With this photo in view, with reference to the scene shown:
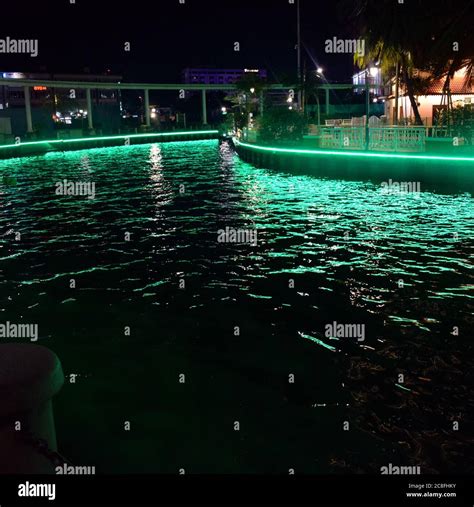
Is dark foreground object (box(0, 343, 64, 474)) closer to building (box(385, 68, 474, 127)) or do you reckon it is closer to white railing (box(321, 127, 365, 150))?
white railing (box(321, 127, 365, 150))

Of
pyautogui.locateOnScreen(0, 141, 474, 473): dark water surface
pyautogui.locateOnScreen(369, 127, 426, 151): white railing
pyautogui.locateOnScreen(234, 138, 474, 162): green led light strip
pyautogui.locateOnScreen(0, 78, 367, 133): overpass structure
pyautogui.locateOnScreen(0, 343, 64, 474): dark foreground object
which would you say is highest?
pyautogui.locateOnScreen(0, 78, 367, 133): overpass structure

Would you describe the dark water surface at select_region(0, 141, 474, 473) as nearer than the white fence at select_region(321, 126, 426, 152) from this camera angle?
Yes

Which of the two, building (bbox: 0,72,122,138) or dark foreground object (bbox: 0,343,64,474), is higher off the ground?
building (bbox: 0,72,122,138)

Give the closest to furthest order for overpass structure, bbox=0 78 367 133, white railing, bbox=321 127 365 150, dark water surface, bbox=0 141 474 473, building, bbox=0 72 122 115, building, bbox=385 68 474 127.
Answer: dark water surface, bbox=0 141 474 473 → white railing, bbox=321 127 365 150 → building, bbox=385 68 474 127 → overpass structure, bbox=0 78 367 133 → building, bbox=0 72 122 115

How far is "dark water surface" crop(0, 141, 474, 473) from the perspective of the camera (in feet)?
16.5

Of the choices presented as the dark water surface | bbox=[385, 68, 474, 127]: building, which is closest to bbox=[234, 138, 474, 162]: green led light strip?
the dark water surface

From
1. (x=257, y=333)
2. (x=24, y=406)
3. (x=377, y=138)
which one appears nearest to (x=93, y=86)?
(x=377, y=138)

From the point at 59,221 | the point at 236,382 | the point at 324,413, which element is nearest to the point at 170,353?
the point at 236,382

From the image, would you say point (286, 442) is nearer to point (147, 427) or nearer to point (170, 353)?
point (147, 427)

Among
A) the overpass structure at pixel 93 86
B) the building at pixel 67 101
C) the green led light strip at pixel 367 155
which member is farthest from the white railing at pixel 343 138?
the building at pixel 67 101

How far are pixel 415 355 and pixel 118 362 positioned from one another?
3497mm

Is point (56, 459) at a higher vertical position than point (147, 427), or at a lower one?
higher

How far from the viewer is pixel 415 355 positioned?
6.81 metres

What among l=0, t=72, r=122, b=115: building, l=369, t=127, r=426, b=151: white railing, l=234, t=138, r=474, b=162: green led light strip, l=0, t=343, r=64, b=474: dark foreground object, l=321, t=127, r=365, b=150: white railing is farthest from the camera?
l=0, t=72, r=122, b=115: building
